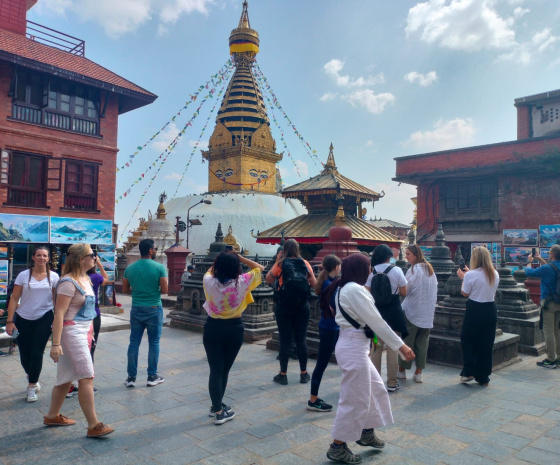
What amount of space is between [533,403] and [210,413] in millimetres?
3724

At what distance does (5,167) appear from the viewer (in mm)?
13625

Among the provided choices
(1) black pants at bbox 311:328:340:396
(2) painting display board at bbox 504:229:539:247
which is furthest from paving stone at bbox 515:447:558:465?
(2) painting display board at bbox 504:229:539:247

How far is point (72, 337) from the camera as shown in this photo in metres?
4.18

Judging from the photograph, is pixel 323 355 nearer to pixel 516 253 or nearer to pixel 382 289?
pixel 382 289

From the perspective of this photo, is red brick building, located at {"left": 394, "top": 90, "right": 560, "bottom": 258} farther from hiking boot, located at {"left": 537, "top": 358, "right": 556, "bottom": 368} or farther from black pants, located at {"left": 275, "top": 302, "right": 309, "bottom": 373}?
black pants, located at {"left": 275, "top": 302, "right": 309, "bottom": 373}

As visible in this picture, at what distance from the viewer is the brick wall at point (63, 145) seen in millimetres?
13703

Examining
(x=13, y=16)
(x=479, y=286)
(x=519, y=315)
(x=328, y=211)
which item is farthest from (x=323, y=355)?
(x=13, y=16)

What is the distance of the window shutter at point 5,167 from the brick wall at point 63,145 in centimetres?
23

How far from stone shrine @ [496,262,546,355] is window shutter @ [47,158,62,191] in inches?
512

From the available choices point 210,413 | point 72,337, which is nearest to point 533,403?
point 210,413

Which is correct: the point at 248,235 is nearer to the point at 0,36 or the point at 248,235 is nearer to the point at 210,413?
the point at 0,36

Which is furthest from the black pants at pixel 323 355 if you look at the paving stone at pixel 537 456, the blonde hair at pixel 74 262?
the blonde hair at pixel 74 262

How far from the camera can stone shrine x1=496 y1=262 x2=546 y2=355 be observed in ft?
26.3

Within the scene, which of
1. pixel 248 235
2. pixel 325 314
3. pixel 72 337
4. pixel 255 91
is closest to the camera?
pixel 72 337
